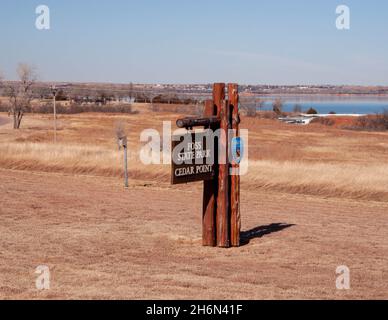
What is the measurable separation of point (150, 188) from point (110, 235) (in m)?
9.19

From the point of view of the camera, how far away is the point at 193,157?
460 inches

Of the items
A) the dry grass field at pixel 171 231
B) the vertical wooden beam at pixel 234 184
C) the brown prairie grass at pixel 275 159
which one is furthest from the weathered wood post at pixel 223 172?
the brown prairie grass at pixel 275 159

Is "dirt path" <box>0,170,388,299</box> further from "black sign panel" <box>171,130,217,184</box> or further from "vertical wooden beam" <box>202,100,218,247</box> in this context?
"black sign panel" <box>171,130,217,184</box>

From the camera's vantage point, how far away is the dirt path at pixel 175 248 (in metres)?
9.17

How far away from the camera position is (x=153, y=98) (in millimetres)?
94562

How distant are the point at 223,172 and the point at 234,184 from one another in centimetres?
31

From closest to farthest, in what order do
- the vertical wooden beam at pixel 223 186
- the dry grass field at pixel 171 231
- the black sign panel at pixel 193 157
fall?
1. the dry grass field at pixel 171 231
2. the black sign panel at pixel 193 157
3. the vertical wooden beam at pixel 223 186

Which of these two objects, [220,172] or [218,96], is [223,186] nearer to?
[220,172]

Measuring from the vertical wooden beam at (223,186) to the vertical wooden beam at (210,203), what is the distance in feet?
0.26

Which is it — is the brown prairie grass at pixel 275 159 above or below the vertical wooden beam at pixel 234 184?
below

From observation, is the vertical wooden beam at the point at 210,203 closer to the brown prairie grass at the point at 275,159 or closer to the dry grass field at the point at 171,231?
the dry grass field at the point at 171,231

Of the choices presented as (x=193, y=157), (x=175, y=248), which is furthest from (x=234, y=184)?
(x=175, y=248)

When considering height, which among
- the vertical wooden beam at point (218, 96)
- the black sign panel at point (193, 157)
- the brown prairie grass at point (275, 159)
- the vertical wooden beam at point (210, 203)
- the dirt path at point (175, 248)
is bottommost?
the brown prairie grass at point (275, 159)

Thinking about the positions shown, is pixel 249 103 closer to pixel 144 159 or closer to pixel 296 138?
pixel 296 138
